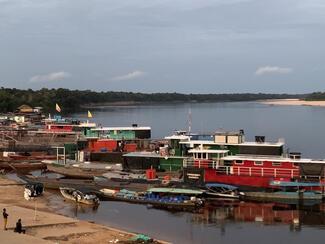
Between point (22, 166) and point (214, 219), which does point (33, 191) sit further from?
point (22, 166)

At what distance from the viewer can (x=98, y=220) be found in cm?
4144

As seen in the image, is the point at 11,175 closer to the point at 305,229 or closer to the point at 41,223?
the point at 41,223

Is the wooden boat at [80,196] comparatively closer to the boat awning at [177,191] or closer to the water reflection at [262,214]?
the boat awning at [177,191]

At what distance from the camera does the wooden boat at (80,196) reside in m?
46.6

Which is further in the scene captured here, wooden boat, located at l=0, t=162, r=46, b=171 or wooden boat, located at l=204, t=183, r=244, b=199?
wooden boat, located at l=0, t=162, r=46, b=171

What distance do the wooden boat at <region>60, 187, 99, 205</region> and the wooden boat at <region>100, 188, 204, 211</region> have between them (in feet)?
6.78

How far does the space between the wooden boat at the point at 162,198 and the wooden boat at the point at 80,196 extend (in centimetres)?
207

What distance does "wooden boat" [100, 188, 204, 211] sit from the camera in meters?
45.8

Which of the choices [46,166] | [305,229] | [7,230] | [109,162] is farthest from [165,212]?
[46,166]

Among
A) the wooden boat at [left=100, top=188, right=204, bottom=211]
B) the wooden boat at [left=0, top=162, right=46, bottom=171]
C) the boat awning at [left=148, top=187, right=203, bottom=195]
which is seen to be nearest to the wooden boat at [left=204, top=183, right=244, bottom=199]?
the boat awning at [left=148, top=187, right=203, bottom=195]

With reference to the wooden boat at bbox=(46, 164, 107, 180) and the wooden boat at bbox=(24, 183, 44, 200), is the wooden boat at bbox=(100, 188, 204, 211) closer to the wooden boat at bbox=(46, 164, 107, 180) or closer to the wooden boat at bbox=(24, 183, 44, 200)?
the wooden boat at bbox=(24, 183, 44, 200)

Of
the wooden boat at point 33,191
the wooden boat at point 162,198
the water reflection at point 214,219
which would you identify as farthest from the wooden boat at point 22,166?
the water reflection at point 214,219

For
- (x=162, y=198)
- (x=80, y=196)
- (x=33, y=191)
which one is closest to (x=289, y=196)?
(x=162, y=198)

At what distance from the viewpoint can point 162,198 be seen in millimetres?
46562
